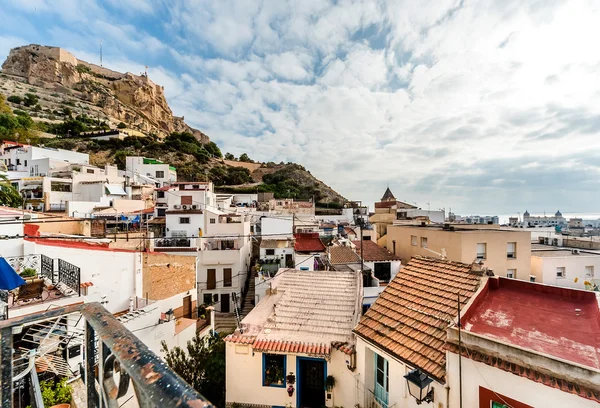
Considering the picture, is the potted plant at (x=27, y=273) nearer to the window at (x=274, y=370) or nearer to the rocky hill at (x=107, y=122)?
the window at (x=274, y=370)

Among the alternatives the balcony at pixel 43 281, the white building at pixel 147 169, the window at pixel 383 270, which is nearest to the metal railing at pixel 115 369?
the balcony at pixel 43 281

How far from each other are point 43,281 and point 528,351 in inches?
459

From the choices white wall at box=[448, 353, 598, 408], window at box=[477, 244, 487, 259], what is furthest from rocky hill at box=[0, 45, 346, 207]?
white wall at box=[448, 353, 598, 408]

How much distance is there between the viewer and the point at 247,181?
2327 inches

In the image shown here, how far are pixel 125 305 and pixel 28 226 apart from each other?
16.6ft

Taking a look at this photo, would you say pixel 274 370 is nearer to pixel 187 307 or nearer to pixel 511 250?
pixel 187 307

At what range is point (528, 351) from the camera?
4.20m

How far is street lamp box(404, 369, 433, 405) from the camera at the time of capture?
5.09 metres

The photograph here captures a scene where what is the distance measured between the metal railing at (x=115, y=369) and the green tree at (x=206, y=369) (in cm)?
792

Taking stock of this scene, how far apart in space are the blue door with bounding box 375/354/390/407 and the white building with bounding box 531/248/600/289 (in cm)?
1636

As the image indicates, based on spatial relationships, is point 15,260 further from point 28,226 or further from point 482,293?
point 482,293

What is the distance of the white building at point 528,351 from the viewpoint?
3.95 m

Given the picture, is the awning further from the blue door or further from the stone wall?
the blue door

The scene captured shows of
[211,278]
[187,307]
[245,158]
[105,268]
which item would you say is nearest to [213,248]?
[211,278]
